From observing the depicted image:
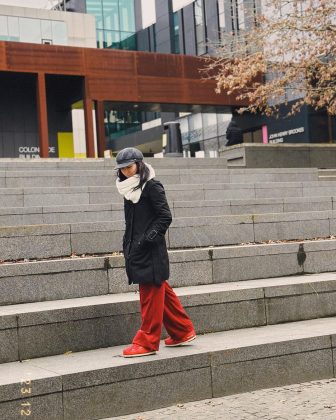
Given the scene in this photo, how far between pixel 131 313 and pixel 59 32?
46926 mm

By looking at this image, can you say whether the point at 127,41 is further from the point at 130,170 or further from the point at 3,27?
the point at 130,170

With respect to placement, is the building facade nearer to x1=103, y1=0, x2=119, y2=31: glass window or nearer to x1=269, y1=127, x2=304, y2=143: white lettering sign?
x1=269, y1=127, x2=304, y2=143: white lettering sign

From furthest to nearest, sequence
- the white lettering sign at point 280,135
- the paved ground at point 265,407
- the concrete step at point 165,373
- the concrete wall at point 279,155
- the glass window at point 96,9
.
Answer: the glass window at point 96,9 < the white lettering sign at point 280,135 < the concrete wall at point 279,155 < the paved ground at point 265,407 < the concrete step at point 165,373

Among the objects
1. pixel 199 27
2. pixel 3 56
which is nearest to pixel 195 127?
pixel 199 27

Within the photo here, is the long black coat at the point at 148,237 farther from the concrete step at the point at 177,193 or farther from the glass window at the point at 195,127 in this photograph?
the glass window at the point at 195,127

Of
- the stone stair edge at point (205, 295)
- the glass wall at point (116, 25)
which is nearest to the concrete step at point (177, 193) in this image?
the stone stair edge at point (205, 295)

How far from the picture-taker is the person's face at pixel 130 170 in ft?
19.6

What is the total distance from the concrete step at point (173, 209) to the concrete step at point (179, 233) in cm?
172

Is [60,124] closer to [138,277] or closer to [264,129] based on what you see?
[264,129]

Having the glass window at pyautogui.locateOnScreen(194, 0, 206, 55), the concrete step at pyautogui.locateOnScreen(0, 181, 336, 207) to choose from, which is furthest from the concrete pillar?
the glass window at pyautogui.locateOnScreen(194, 0, 206, 55)

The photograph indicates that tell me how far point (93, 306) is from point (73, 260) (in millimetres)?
1017

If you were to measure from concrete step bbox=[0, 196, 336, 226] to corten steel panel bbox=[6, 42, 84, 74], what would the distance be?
1570 cm

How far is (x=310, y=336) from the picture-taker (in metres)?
6.74

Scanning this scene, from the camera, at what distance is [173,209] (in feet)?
38.3
